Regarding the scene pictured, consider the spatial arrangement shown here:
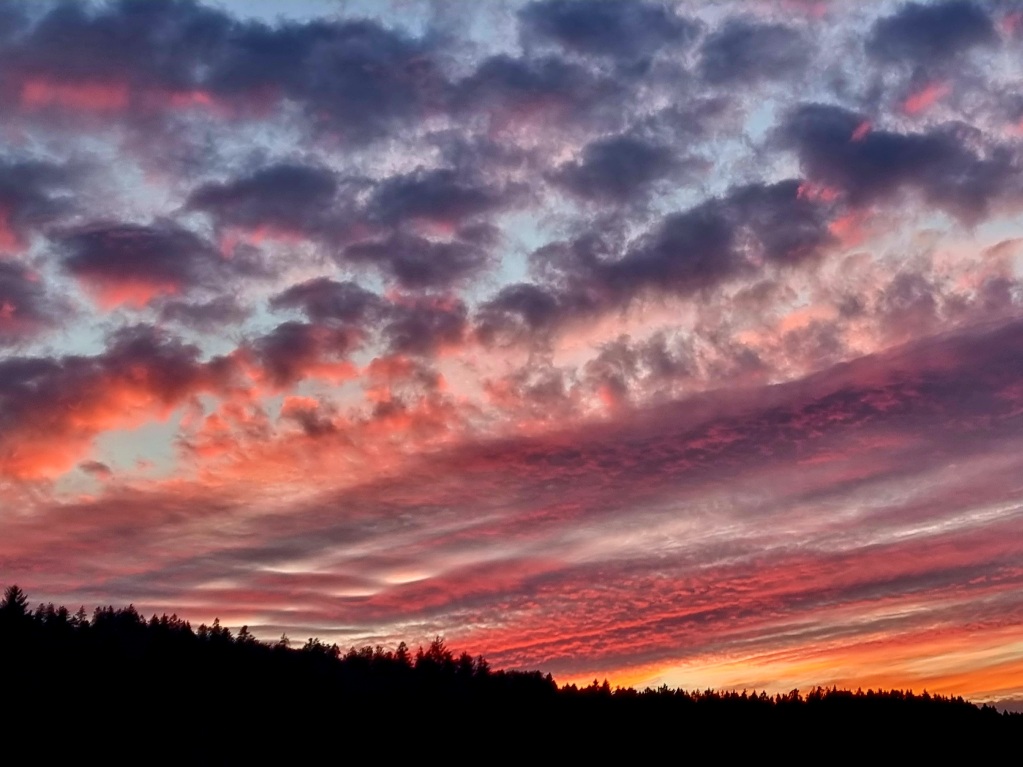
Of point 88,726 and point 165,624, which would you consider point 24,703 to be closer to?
point 88,726

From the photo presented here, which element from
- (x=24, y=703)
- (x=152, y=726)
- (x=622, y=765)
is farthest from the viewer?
(x=622, y=765)

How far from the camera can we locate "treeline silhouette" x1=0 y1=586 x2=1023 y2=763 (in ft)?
384

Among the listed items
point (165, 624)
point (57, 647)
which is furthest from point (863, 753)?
point (57, 647)

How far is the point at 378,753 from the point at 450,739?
14.1 metres

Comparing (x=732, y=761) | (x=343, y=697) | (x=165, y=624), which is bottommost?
(x=732, y=761)

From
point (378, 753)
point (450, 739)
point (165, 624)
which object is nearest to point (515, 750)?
point (450, 739)

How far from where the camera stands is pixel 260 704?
486 ft

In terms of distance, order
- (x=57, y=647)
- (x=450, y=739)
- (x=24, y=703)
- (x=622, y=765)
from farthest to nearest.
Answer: (x=622, y=765) < (x=450, y=739) < (x=57, y=647) < (x=24, y=703)

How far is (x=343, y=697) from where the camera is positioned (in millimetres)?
158375

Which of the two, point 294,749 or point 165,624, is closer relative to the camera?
point 294,749

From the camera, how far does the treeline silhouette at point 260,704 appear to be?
384 ft

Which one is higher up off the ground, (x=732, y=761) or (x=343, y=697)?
(x=343, y=697)

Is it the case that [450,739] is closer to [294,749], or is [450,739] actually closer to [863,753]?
[294,749]

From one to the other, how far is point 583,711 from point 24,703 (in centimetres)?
10766
